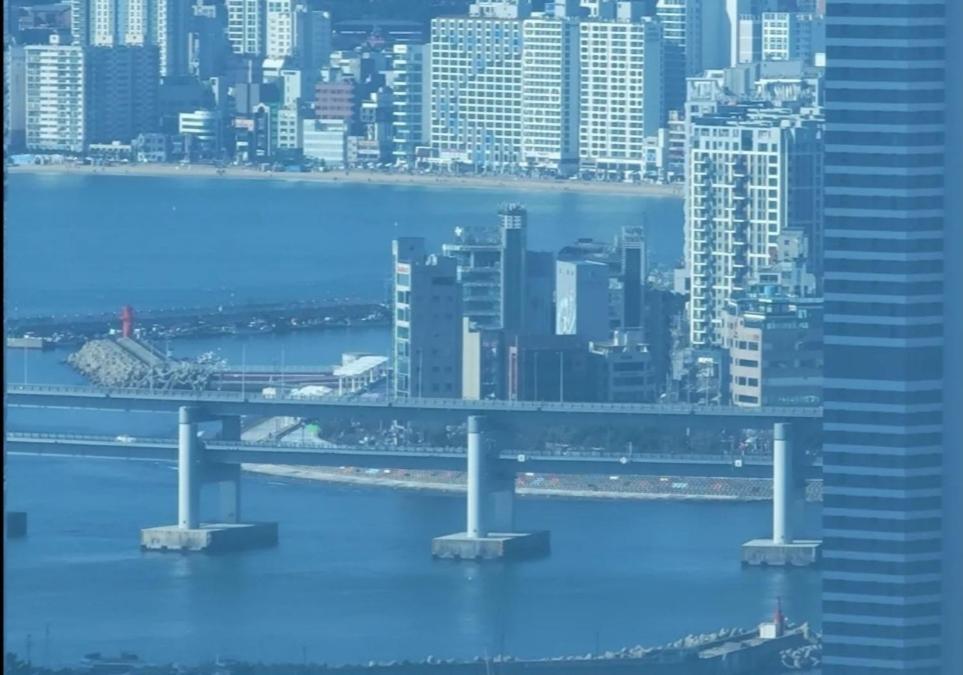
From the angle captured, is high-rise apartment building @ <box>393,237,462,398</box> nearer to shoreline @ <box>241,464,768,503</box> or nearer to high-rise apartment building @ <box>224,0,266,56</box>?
shoreline @ <box>241,464,768,503</box>

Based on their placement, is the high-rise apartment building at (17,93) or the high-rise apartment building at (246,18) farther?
the high-rise apartment building at (246,18)

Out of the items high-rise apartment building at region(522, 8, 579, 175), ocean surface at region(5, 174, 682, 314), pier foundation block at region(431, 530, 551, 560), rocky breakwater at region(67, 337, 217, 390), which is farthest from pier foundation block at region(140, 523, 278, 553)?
high-rise apartment building at region(522, 8, 579, 175)

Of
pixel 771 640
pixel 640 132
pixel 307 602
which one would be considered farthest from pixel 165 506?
pixel 640 132

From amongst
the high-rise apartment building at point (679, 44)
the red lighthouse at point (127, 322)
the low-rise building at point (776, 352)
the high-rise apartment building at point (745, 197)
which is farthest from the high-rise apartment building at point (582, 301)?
the high-rise apartment building at point (679, 44)

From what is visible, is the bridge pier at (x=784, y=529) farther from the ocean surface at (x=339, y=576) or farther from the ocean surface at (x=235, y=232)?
the ocean surface at (x=235, y=232)

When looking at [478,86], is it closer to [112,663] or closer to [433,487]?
[433,487]

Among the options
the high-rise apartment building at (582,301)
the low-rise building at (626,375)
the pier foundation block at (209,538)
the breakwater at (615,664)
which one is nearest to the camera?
the breakwater at (615,664)
